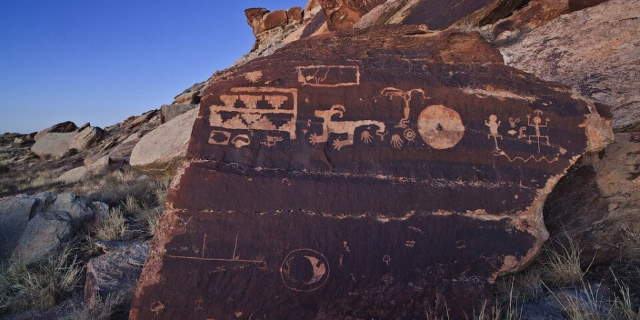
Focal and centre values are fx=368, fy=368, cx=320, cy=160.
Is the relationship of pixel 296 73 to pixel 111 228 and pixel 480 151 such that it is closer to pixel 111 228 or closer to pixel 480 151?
pixel 480 151

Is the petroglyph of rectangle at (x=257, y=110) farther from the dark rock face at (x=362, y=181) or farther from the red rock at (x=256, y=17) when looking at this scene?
the red rock at (x=256, y=17)

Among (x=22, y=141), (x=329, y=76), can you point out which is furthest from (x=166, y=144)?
(x=22, y=141)

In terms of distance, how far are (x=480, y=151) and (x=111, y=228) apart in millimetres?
3665

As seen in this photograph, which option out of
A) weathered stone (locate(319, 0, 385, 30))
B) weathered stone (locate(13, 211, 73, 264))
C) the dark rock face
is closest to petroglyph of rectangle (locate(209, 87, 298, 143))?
the dark rock face

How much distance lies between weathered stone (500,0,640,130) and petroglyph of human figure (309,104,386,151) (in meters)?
2.44

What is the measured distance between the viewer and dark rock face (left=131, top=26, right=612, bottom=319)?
7.40ft

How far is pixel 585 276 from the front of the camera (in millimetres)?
2537

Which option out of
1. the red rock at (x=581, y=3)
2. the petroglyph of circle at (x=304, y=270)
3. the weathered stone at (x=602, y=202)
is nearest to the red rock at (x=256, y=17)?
the red rock at (x=581, y=3)

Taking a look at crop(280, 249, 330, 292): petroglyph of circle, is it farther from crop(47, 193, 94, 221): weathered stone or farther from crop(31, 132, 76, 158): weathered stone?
crop(31, 132, 76, 158): weathered stone

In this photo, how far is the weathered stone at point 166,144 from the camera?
6.63 meters

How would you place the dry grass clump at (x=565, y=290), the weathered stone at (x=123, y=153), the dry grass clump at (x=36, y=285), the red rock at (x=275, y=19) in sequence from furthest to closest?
1. the red rock at (x=275, y=19)
2. the weathered stone at (x=123, y=153)
3. the dry grass clump at (x=36, y=285)
4. the dry grass clump at (x=565, y=290)

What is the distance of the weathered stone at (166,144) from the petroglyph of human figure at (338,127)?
432 cm

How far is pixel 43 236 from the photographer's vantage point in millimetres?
3785

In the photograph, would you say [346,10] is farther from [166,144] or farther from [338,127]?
[338,127]
